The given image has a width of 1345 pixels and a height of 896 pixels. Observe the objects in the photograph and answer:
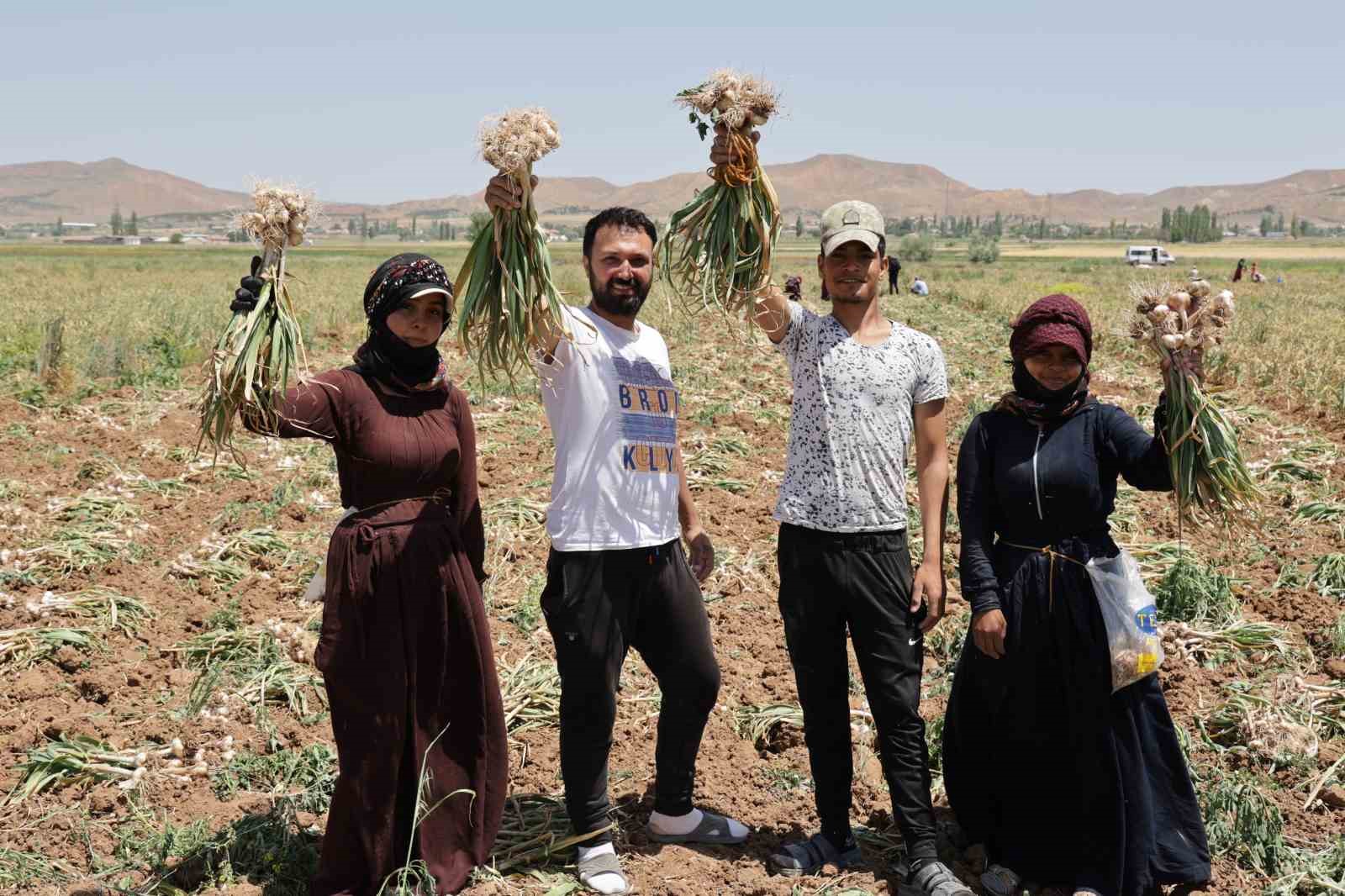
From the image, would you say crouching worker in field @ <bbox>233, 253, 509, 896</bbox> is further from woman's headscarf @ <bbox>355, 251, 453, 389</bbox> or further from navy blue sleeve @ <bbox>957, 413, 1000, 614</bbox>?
navy blue sleeve @ <bbox>957, 413, 1000, 614</bbox>

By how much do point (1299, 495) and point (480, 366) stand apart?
6309 millimetres

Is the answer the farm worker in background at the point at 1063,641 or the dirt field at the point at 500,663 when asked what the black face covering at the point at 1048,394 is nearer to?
the farm worker in background at the point at 1063,641

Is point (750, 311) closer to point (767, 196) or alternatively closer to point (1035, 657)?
point (767, 196)

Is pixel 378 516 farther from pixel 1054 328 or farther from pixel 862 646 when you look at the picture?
pixel 1054 328

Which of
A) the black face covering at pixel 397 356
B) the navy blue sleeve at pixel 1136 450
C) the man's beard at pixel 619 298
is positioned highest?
the man's beard at pixel 619 298

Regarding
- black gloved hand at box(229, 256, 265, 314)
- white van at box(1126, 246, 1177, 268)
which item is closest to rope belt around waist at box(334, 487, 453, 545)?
black gloved hand at box(229, 256, 265, 314)

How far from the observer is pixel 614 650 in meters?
3.28

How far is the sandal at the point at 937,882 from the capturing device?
10.3 ft

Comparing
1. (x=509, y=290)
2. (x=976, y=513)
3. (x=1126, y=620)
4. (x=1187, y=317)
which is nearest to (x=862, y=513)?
(x=976, y=513)

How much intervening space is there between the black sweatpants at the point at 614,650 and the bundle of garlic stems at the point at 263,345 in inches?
36.3

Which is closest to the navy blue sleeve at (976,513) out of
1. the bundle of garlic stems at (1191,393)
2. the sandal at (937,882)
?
the bundle of garlic stems at (1191,393)

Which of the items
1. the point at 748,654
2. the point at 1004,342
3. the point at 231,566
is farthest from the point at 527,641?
the point at 1004,342

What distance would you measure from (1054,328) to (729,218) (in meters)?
1.02

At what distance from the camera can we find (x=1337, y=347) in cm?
1511
